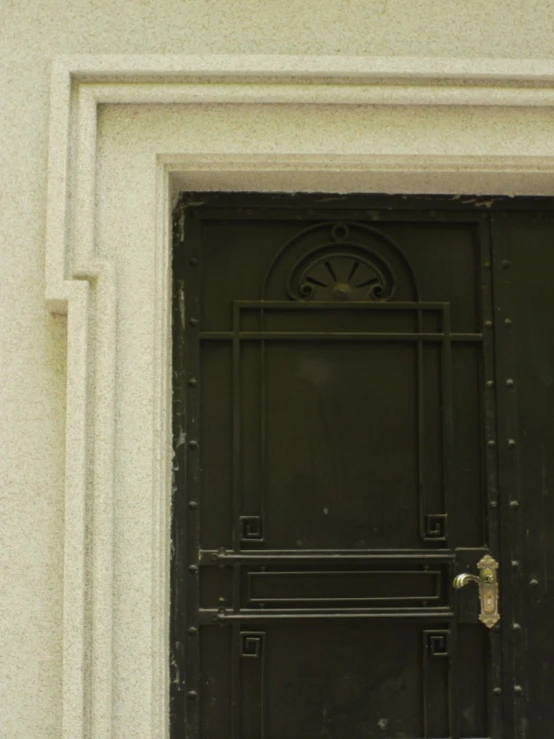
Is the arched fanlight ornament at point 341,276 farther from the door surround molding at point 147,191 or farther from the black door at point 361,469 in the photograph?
the door surround molding at point 147,191

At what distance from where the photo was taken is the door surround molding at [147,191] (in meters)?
2.45

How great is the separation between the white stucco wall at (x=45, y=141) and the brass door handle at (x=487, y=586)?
5.02 ft

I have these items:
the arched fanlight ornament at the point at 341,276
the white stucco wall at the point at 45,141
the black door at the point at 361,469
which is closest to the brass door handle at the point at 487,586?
the black door at the point at 361,469

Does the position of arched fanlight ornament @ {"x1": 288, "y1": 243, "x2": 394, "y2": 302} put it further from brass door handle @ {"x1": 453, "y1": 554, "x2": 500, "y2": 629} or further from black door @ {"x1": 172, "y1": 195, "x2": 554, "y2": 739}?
brass door handle @ {"x1": 453, "y1": 554, "x2": 500, "y2": 629}

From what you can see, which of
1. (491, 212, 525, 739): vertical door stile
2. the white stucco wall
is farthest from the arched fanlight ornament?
the white stucco wall

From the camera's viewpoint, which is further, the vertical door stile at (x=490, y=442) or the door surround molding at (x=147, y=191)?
the vertical door stile at (x=490, y=442)

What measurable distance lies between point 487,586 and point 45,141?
231 cm

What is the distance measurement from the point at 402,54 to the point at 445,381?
1.22m

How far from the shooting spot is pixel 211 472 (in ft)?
9.10

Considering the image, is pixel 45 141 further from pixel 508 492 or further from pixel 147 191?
pixel 508 492

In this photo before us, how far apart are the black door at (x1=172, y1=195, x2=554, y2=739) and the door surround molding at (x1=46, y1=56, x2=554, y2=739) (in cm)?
18

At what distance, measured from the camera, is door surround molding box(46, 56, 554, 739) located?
2.45 metres

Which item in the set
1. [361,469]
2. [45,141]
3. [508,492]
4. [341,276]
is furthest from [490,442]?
[45,141]

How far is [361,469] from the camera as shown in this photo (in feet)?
9.14
